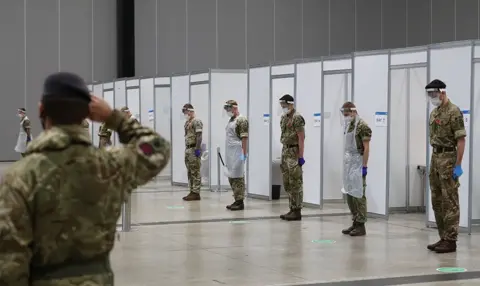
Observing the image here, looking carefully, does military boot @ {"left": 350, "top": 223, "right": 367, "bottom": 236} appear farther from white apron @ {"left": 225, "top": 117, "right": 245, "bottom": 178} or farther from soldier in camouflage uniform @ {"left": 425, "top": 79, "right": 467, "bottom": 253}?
white apron @ {"left": 225, "top": 117, "right": 245, "bottom": 178}

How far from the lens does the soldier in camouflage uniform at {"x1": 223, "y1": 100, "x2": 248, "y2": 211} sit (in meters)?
13.9

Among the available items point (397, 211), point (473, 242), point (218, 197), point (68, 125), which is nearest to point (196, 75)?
point (218, 197)

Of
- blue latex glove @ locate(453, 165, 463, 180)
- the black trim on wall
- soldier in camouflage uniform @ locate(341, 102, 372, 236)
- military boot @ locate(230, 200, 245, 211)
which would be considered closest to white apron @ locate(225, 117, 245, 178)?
military boot @ locate(230, 200, 245, 211)

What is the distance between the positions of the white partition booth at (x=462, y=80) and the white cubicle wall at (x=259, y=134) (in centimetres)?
493

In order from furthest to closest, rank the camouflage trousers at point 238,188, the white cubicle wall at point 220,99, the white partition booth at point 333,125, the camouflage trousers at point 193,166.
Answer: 1. the white cubicle wall at point 220,99
2. the camouflage trousers at point 193,166
3. the white partition booth at point 333,125
4. the camouflage trousers at point 238,188

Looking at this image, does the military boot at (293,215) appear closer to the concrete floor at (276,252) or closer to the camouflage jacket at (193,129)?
the concrete floor at (276,252)

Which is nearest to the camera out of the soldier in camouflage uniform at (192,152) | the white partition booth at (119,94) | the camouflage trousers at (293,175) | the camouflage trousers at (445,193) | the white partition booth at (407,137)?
the camouflage trousers at (445,193)

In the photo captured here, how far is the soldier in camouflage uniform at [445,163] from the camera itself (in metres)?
8.99

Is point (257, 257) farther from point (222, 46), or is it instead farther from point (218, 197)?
point (222, 46)

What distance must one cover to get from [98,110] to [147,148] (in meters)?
0.23

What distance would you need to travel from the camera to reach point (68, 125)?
110 inches

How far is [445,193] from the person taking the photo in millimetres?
9070

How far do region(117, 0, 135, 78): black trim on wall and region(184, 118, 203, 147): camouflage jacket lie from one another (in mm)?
11458

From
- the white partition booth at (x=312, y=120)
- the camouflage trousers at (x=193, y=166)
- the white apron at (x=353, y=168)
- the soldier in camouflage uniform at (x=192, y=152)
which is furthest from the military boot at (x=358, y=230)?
the camouflage trousers at (x=193, y=166)
